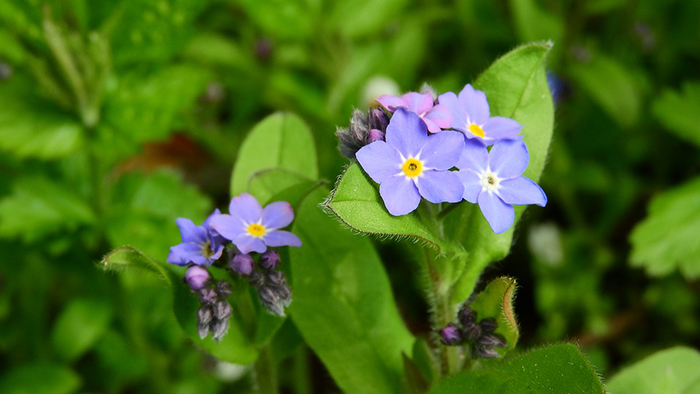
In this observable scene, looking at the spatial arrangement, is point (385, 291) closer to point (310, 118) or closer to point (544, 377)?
point (544, 377)

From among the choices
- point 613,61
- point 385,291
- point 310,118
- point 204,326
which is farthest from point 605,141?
point 204,326

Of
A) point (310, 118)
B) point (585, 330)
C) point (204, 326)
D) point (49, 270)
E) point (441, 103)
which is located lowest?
point (585, 330)

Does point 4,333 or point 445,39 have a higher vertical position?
point 445,39

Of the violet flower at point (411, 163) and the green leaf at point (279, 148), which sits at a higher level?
the violet flower at point (411, 163)

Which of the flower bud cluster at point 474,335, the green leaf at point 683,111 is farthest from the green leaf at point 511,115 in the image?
the green leaf at point 683,111

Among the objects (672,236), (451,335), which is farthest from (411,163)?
(672,236)

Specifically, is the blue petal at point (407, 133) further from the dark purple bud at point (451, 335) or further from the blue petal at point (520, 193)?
the dark purple bud at point (451, 335)
